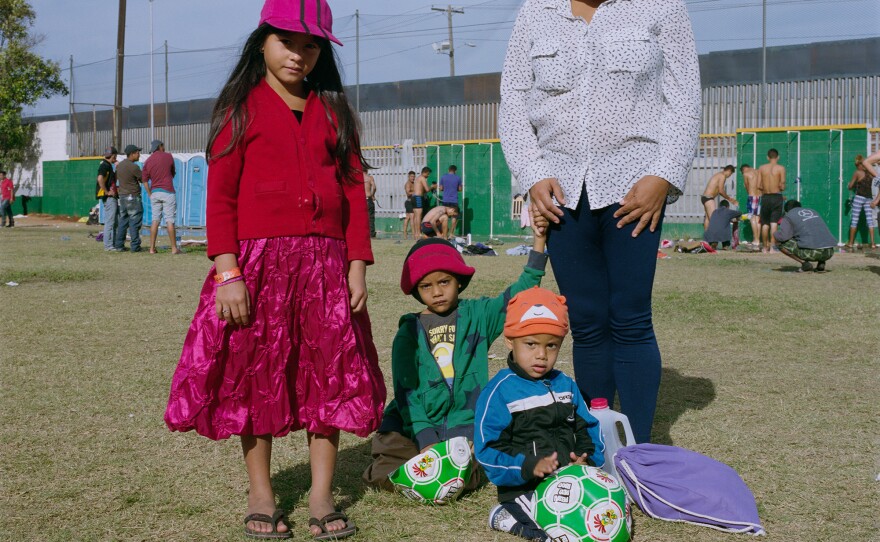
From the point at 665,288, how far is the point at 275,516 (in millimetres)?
7897

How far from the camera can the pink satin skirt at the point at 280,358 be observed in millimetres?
2984

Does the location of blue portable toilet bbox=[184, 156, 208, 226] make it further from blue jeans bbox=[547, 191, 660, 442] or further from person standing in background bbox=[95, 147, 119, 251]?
blue jeans bbox=[547, 191, 660, 442]

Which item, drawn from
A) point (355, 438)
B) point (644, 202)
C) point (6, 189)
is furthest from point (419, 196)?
point (644, 202)

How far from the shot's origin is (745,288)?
10.4 meters

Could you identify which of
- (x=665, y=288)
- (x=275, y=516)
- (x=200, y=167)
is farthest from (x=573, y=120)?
(x=200, y=167)

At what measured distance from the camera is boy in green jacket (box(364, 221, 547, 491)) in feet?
12.1

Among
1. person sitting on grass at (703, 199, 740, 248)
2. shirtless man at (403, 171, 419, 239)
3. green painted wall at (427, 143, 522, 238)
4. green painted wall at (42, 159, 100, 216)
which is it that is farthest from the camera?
green painted wall at (42, 159, 100, 216)

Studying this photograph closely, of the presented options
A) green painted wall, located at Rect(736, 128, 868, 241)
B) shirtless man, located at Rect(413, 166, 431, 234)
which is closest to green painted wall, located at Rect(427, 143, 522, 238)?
shirtless man, located at Rect(413, 166, 431, 234)

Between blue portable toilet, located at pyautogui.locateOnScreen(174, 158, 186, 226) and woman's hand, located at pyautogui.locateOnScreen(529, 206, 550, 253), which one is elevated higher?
blue portable toilet, located at pyautogui.locateOnScreen(174, 158, 186, 226)

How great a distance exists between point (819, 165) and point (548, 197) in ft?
59.0

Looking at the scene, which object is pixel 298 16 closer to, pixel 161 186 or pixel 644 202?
pixel 644 202

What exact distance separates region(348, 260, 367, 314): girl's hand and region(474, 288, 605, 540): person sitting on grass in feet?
1.59

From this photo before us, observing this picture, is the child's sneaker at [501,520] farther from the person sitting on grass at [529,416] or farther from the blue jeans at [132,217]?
the blue jeans at [132,217]

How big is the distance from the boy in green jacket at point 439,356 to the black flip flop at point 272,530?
0.66m
